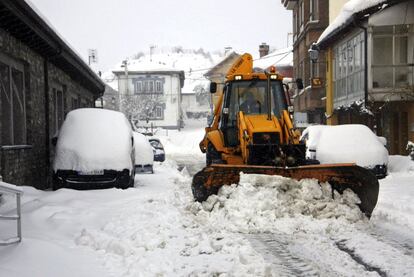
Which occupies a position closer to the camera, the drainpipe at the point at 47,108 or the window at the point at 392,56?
the drainpipe at the point at 47,108

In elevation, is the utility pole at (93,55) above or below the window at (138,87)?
above

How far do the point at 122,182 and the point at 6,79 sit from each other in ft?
10.4

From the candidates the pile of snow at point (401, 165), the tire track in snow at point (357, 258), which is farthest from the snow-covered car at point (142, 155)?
the tire track in snow at point (357, 258)

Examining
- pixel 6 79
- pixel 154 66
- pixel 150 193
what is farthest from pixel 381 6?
pixel 154 66

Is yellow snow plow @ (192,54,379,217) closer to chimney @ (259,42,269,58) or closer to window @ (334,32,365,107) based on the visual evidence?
window @ (334,32,365,107)

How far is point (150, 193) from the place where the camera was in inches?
425

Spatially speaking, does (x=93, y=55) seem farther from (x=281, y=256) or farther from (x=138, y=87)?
(x=281, y=256)

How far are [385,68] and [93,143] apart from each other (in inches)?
560

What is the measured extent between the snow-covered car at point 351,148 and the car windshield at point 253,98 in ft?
14.2

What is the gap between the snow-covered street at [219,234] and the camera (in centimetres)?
520

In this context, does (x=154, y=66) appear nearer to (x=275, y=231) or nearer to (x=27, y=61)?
(x=27, y=61)

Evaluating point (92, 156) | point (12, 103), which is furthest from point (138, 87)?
point (92, 156)

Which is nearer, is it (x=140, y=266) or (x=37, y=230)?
(x=140, y=266)

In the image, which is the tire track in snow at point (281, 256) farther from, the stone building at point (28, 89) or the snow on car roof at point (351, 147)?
the snow on car roof at point (351, 147)
